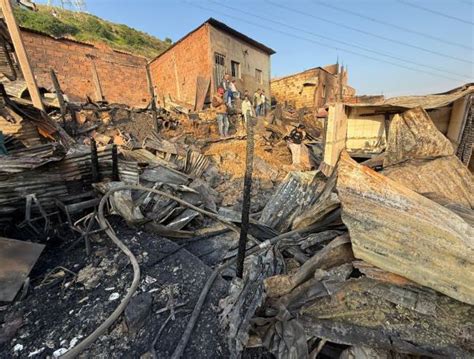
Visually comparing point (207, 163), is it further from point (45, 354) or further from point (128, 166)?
point (45, 354)

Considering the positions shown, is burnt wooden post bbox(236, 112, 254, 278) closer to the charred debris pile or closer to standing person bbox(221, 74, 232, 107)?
the charred debris pile

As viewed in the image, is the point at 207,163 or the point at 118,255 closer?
the point at 118,255

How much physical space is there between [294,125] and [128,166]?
8037 mm

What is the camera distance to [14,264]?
98.7 inches

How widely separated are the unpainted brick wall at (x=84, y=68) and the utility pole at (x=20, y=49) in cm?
586

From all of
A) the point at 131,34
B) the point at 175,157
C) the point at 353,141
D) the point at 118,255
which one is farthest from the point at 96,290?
the point at 131,34

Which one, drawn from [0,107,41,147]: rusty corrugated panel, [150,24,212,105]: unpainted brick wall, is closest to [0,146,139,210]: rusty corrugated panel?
[0,107,41,147]: rusty corrugated panel

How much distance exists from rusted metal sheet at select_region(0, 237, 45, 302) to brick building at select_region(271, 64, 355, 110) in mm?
16662

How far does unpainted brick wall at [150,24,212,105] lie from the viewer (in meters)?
12.2

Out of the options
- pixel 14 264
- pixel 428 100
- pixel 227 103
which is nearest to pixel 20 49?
pixel 14 264

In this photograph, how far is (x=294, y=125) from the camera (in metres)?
10.3

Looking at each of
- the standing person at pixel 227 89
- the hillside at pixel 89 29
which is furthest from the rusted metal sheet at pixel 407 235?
the hillside at pixel 89 29

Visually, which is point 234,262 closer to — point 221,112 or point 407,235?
point 407,235

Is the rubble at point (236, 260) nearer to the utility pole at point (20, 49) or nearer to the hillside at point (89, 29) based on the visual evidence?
the utility pole at point (20, 49)
